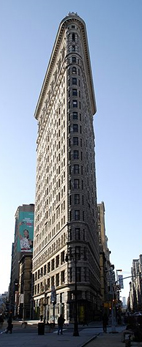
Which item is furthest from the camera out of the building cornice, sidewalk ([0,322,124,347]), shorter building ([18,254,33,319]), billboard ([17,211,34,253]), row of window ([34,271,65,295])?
shorter building ([18,254,33,319])

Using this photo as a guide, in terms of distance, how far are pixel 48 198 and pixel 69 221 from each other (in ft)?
79.8

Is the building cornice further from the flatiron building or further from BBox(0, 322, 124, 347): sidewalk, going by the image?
BBox(0, 322, 124, 347): sidewalk

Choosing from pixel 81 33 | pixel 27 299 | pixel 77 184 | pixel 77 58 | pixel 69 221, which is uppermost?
pixel 81 33

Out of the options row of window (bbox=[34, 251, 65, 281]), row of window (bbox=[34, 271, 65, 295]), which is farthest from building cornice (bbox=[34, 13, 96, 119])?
row of window (bbox=[34, 271, 65, 295])

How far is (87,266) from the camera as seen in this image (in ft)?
212

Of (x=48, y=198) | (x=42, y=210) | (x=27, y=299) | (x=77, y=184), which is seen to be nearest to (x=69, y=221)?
(x=77, y=184)

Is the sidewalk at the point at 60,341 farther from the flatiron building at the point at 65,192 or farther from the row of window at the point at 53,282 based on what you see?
the row of window at the point at 53,282

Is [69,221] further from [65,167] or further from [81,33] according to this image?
[81,33]

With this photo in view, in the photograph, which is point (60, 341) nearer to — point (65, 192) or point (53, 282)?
point (65, 192)

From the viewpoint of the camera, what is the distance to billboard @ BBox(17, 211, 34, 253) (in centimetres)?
11725

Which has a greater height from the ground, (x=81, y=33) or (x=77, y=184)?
(x=81, y=33)

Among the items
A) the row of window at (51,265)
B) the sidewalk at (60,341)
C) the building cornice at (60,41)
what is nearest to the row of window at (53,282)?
the row of window at (51,265)

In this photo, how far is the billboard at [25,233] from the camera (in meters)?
117

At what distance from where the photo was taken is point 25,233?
122438 millimetres
